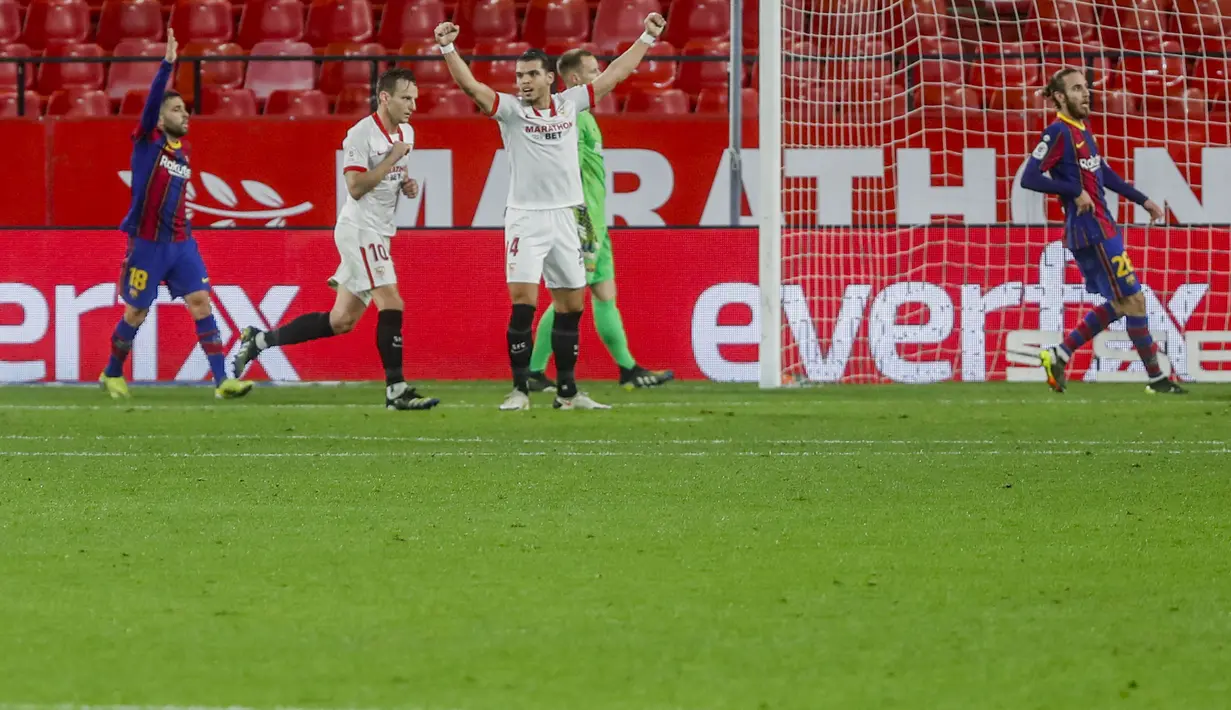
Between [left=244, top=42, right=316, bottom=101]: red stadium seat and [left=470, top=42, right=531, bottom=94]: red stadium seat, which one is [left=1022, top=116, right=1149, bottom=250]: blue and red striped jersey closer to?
[left=470, top=42, right=531, bottom=94]: red stadium seat

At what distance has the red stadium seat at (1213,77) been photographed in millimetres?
13297

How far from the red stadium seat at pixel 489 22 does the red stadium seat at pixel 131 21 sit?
2.63 meters

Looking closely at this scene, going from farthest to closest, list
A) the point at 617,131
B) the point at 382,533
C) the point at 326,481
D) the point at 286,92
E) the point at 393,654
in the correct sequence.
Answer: the point at 286,92 < the point at 617,131 < the point at 326,481 < the point at 382,533 < the point at 393,654

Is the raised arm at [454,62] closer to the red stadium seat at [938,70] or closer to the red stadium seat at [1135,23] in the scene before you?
the red stadium seat at [938,70]

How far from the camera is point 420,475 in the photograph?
684 cm

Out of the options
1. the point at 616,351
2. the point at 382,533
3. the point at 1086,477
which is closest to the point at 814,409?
the point at 616,351

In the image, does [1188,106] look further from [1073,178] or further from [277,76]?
[277,76]

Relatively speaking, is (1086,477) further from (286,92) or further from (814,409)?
(286,92)

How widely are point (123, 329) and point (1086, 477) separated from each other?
20.6 feet

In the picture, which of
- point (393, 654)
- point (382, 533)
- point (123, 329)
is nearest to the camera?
point (393, 654)

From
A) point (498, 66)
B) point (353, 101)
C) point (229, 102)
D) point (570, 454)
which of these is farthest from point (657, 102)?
point (570, 454)

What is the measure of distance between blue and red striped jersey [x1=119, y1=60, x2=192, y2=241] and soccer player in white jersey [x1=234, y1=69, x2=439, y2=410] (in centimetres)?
132

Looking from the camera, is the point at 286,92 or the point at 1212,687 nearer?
the point at 1212,687

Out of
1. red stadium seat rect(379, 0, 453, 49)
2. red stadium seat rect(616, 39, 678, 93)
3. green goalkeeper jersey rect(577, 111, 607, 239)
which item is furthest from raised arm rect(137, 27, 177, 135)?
red stadium seat rect(379, 0, 453, 49)
